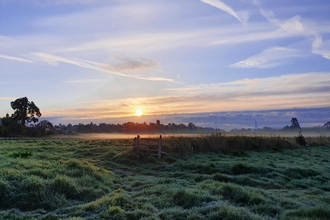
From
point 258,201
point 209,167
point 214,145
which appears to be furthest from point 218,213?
point 214,145

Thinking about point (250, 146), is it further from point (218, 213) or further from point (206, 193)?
point (218, 213)

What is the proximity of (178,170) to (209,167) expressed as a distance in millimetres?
1845

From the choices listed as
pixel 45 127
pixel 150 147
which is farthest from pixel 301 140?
pixel 45 127

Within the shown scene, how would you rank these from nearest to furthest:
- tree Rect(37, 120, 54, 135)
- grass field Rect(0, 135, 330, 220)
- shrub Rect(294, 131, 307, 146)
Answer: grass field Rect(0, 135, 330, 220), shrub Rect(294, 131, 307, 146), tree Rect(37, 120, 54, 135)

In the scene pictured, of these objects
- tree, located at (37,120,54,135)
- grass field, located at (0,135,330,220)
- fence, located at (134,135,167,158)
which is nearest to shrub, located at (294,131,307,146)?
grass field, located at (0,135,330,220)

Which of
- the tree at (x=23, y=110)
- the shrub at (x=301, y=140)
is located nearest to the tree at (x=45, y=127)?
the tree at (x=23, y=110)

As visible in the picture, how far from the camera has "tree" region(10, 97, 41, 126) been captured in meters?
70.8

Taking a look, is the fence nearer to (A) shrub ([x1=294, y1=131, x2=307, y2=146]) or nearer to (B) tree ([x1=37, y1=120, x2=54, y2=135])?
(A) shrub ([x1=294, y1=131, x2=307, y2=146])

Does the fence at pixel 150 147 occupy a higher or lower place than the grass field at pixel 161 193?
higher

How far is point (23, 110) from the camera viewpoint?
234 feet

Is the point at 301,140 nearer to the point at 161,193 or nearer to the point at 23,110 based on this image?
the point at 161,193

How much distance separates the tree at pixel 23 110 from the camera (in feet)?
232

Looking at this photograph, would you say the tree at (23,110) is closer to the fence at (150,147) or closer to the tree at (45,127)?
the tree at (45,127)

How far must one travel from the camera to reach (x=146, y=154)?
2317cm
